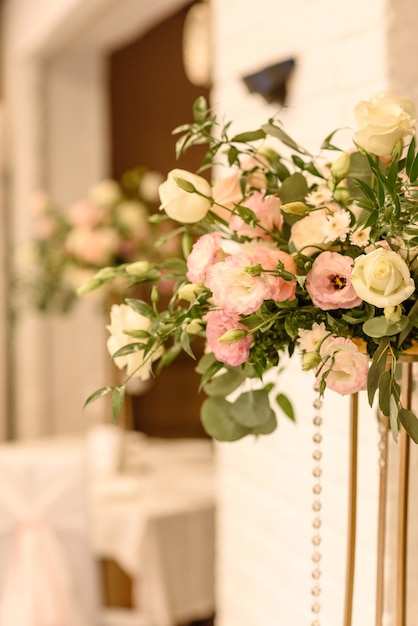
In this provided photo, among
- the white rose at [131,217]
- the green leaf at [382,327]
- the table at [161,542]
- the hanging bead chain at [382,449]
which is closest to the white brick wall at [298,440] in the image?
the hanging bead chain at [382,449]

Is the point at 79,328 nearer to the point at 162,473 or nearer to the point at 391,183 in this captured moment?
the point at 162,473

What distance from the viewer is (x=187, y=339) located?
0.96 m

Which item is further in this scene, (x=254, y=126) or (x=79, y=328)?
(x=79, y=328)

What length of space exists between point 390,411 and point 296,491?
0.80m

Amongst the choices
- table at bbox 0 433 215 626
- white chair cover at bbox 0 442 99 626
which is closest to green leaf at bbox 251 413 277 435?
white chair cover at bbox 0 442 99 626

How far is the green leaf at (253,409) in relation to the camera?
107 cm

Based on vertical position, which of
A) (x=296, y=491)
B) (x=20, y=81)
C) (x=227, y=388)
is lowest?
(x=296, y=491)

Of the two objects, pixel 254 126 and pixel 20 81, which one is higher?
pixel 20 81

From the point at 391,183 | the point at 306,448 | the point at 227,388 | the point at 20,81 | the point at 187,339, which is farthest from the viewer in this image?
the point at 20,81

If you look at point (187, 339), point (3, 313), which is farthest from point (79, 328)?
point (187, 339)

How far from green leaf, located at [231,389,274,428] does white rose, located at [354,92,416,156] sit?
0.33 meters

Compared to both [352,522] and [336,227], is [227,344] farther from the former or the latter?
[352,522]

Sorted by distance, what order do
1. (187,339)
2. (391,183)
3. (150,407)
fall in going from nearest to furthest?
(391,183) → (187,339) → (150,407)

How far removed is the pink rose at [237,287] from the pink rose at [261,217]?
0.13 m
